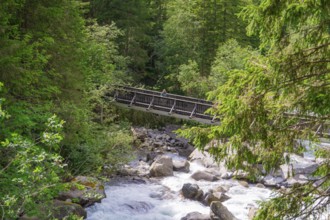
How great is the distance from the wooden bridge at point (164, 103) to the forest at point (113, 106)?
1.15m

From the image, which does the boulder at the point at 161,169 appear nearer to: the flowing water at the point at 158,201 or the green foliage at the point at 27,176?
the flowing water at the point at 158,201

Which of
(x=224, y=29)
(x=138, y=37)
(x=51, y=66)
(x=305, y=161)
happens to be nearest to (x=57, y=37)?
(x=51, y=66)

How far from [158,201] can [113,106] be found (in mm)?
9000

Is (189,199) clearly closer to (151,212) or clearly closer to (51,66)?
(151,212)

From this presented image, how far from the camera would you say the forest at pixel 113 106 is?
15.9ft

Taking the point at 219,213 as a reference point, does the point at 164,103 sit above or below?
above

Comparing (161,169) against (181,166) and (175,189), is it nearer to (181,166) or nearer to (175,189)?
(181,166)

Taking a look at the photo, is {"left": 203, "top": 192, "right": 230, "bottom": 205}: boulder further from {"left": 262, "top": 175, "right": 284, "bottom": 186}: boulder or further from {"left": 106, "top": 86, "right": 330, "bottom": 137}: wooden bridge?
{"left": 106, "top": 86, "right": 330, "bottom": 137}: wooden bridge

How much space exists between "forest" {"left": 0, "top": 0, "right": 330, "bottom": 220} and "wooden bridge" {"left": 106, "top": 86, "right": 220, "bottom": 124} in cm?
115

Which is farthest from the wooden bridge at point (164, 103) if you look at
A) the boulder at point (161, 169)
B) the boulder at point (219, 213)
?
the boulder at point (219, 213)

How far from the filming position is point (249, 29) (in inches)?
196

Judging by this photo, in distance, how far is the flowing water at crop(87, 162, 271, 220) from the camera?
11422 millimetres

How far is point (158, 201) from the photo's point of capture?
12.6 metres

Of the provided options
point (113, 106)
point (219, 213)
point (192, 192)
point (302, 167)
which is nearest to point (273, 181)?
point (302, 167)
